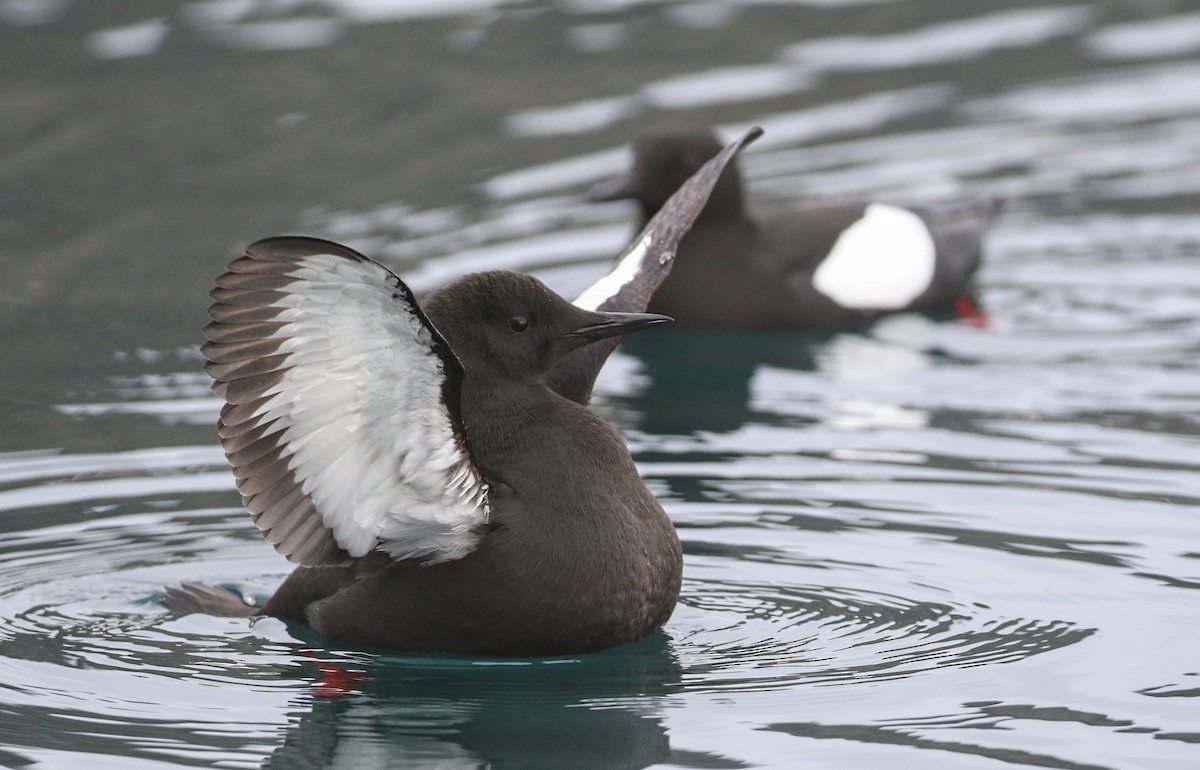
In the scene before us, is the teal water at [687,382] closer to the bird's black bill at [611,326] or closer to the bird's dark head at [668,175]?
the bird's dark head at [668,175]

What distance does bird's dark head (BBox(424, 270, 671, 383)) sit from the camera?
5430mm

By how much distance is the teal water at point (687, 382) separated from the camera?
5098 mm

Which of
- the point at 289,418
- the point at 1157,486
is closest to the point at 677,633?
the point at 289,418

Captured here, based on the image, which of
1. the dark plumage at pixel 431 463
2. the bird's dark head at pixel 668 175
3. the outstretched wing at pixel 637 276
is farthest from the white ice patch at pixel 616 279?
the bird's dark head at pixel 668 175

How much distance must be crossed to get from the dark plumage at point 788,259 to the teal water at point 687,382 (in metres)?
0.19

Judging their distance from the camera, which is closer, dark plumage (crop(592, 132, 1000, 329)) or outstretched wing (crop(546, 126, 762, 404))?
outstretched wing (crop(546, 126, 762, 404))

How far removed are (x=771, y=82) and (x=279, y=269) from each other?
9142 mm

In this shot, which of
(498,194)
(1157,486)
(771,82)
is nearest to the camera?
(1157,486)

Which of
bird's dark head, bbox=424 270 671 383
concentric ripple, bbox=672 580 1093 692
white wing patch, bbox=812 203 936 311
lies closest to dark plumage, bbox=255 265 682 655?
bird's dark head, bbox=424 270 671 383

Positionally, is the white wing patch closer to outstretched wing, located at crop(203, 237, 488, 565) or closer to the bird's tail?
the bird's tail

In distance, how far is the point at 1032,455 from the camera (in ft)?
24.6

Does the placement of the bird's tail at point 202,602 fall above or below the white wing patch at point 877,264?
below

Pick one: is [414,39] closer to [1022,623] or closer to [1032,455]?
[1032,455]

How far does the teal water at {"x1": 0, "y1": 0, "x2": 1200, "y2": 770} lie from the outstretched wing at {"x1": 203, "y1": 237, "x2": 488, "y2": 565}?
1.39 feet
